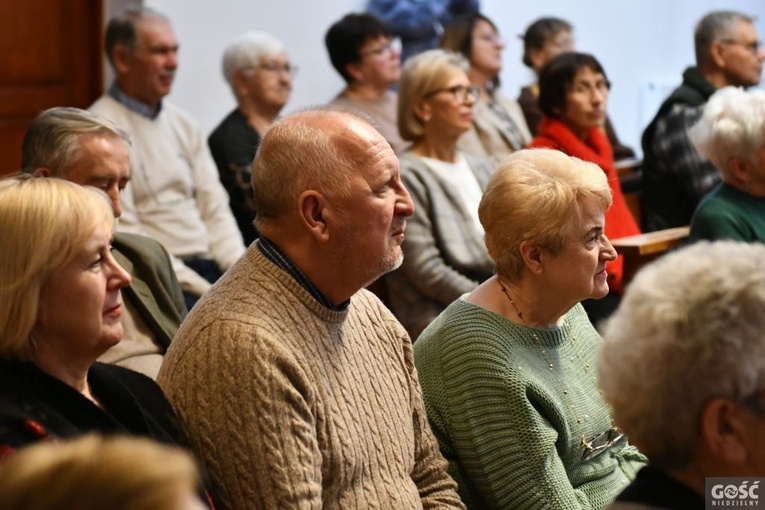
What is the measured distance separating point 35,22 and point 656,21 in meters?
4.72

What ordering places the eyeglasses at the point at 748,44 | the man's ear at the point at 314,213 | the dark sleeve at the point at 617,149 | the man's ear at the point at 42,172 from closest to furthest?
the man's ear at the point at 314,213 < the man's ear at the point at 42,172 < the eyeglasses at the point at 748,44 < the dark sleeve at the point at 617,149

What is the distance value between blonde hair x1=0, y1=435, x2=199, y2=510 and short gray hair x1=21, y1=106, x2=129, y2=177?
1.77m

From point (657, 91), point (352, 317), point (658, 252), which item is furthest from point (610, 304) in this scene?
point (657, 91)

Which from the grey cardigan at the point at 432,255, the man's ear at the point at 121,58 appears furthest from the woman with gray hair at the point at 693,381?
the man's ear at the point at 121,58

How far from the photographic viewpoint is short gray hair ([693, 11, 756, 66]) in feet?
16.6

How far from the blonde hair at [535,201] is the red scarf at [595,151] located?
160 cm

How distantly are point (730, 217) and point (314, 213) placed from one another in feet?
5.84

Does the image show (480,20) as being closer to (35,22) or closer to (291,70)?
(291,70)

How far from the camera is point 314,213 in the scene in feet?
6.46

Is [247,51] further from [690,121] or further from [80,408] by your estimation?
[80,408]

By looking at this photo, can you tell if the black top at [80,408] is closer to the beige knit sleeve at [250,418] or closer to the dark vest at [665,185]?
the beige knit sleeve at [250,418]

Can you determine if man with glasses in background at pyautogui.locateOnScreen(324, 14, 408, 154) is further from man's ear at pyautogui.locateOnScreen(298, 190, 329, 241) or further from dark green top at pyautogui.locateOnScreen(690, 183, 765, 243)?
man's ear at pyautogui.locateOnScreen(298, 190, 329, 241)

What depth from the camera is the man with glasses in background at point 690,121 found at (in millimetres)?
4648

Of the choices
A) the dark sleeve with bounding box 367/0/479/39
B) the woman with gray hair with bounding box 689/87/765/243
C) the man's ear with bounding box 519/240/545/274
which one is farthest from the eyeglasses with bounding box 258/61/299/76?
the man's ear with bounding box 519/240/545/274
